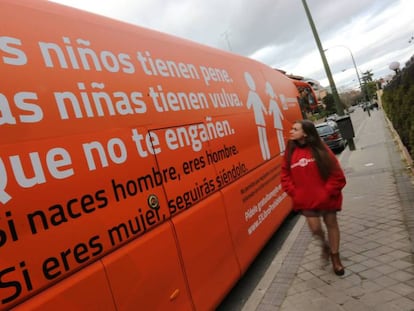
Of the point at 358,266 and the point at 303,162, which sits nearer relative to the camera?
the point at 303,162

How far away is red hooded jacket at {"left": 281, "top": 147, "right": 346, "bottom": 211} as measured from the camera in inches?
153

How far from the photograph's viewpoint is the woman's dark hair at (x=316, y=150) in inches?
153

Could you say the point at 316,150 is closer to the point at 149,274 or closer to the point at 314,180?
the point at 314,180

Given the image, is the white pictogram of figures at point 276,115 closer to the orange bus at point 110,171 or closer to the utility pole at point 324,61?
the orange bus at point 110,171

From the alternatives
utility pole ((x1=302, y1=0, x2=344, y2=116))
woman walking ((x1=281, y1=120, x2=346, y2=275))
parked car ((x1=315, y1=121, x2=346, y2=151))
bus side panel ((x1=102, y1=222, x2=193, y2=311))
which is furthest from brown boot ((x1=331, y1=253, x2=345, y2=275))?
utility pole ((x1=302, y1=0, x2=344, y2=116))

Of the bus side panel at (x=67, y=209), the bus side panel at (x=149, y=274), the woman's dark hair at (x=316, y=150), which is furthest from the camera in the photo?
the woman's dark hair at (x=316, y=150)

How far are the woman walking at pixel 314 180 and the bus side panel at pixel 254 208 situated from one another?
63 centimetres

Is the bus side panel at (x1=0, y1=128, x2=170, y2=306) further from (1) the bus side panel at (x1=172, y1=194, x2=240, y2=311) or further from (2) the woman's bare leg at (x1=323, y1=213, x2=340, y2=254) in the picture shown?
(2) the woman's bare leg at (x1=323, y1=213, x2=340, y2=254)

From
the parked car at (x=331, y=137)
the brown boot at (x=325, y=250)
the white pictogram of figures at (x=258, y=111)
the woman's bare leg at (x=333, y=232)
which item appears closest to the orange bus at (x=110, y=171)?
the brown boot at (x=325, y=250)

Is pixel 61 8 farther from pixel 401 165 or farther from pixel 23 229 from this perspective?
pixel 401 165

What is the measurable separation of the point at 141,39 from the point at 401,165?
834 cm

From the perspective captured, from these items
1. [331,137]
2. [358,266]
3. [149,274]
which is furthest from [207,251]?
[331,137]

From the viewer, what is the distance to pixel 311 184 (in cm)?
396

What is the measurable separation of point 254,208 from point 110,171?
2.71 meters
